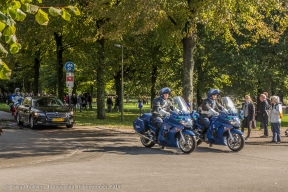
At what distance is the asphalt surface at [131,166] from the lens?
8820mm

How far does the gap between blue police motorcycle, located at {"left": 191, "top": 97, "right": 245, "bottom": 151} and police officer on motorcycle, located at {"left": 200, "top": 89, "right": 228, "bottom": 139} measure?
0.12 metres

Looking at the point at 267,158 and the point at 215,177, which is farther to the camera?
Answer: the point at 267,158

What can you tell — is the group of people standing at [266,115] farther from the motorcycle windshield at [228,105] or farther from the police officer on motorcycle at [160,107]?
the police officer on motorcycle at [160,107]

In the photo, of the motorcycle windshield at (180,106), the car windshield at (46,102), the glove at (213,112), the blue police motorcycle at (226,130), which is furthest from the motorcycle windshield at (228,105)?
the car windshield at (46,102)

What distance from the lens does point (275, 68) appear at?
32.9 m

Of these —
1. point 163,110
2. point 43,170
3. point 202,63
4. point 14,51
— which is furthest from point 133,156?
point 202,63

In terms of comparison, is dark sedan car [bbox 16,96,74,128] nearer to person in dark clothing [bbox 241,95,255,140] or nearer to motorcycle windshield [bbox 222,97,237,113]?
person in dark clothing [bbox 241,95,255,140]

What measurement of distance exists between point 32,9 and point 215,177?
639 centimetres

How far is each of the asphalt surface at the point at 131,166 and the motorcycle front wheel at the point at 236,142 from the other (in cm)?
21

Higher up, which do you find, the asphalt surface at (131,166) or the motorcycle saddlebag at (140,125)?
the motorcycle saddlebag at (140,125)

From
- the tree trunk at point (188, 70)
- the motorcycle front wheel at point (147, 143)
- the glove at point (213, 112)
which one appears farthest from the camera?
the tree trunk at point (188, 70)

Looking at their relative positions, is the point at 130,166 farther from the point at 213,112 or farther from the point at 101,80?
the point at 101,80

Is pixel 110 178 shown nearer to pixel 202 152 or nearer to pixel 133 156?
pixel 133 156

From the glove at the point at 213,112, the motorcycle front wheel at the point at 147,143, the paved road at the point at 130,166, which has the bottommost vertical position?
the paved road at the point at 130,166
